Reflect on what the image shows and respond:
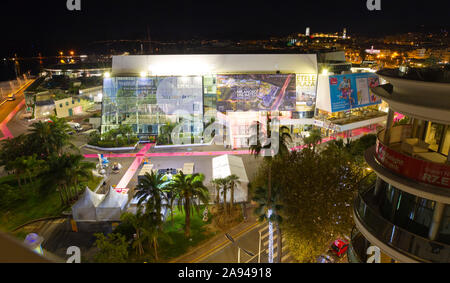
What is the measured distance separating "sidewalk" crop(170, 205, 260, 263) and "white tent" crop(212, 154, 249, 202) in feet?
6.27

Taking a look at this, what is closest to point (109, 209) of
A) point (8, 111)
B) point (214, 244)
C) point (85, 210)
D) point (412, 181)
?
point (85, 210)

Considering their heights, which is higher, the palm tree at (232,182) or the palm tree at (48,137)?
the palm tree at (48,137)

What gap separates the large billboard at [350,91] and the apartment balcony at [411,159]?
90.0 ft

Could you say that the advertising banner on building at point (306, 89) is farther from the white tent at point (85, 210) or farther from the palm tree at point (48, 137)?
the white tent at point (85, 210)

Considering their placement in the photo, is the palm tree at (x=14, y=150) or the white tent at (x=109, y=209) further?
the palm tree at (x=14, y=150)

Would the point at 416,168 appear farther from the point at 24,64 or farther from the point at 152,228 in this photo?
the point at 24,64

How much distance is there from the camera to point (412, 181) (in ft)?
28.9

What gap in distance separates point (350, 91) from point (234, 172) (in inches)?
949

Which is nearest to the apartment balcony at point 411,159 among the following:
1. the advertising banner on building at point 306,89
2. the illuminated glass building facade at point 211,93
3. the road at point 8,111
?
the illuminated glass building facade at point 211,93

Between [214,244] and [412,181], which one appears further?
[214,244]

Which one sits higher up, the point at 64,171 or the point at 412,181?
the point at 412,181

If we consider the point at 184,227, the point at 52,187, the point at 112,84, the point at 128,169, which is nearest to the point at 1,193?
the point at 52,187

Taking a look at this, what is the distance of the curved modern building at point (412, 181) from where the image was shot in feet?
26.9
